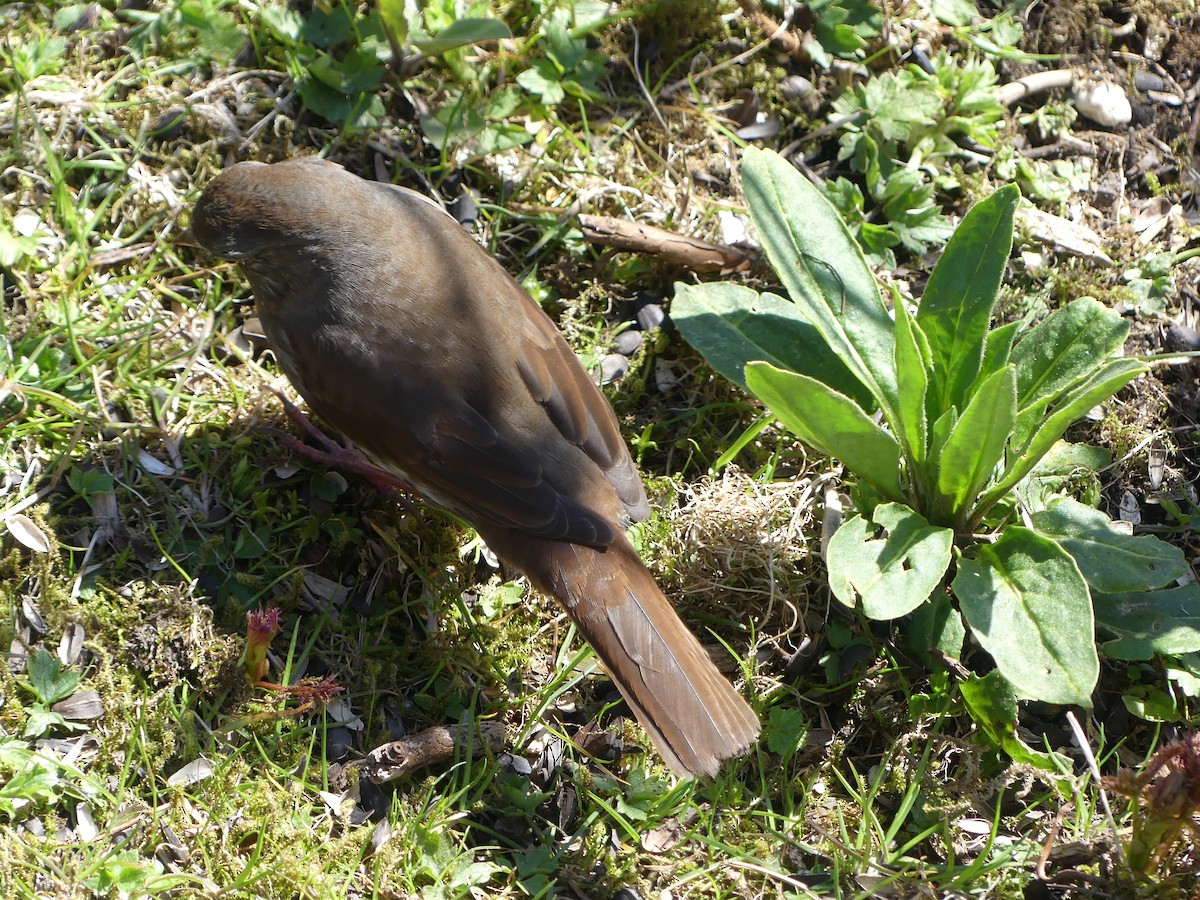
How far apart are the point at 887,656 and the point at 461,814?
147 centimetres

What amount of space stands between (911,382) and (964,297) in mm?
423

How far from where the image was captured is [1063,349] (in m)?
3.68

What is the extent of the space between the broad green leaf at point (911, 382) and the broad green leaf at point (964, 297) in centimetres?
8

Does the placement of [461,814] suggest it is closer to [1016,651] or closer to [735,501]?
[735,501]

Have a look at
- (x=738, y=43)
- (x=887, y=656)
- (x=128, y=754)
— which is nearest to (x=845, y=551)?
(x=887, y=656)

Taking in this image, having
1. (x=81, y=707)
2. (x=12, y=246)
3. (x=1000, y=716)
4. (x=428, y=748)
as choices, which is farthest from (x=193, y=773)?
(x=1000, y=716)

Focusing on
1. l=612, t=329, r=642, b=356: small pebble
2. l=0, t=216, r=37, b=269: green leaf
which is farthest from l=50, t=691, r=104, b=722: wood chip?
l=612, t=329, r=642, b=356: small pebble

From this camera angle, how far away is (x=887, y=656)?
3.81 m

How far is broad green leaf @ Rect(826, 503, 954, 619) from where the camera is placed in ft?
11.0

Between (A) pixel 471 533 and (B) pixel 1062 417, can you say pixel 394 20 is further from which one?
(B) pixel 1062 417

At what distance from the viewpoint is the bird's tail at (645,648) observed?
3.38 meters

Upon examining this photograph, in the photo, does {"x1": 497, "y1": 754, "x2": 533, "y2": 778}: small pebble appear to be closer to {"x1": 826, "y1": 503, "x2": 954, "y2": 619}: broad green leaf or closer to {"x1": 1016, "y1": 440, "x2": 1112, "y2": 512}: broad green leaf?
{"x1": 826, "y1": 503, "x2": 954, "y2": 619}: broad green leaf

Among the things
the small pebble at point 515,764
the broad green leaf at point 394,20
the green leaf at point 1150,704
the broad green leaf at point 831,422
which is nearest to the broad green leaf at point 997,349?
the broad green leaf at point 831,422

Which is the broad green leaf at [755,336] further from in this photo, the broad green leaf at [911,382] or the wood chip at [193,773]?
the wood chip at [193,773]
